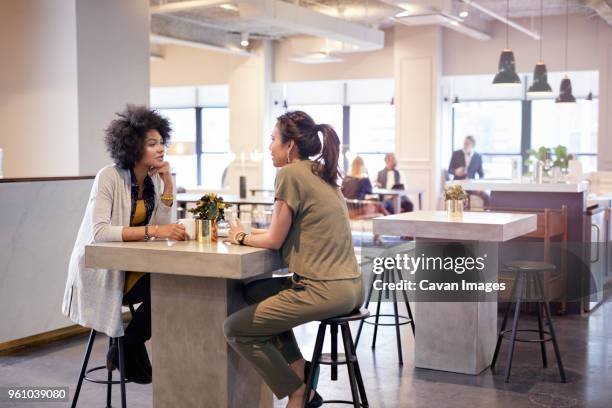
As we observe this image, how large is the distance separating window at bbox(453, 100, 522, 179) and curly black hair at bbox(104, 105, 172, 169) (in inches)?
428

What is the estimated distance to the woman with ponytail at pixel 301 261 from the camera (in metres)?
3.12

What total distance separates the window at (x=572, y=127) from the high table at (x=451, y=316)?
9567mm

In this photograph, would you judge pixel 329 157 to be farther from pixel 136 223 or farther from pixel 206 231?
Answer: pixel 136 223

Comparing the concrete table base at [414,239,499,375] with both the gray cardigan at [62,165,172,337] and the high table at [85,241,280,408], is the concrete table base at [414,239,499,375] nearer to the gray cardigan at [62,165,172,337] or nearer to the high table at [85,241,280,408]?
the high table at [85,241,280,408]

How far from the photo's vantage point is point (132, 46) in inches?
251

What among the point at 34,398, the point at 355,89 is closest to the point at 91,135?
the point at 34,398

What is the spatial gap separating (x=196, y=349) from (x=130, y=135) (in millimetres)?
1059

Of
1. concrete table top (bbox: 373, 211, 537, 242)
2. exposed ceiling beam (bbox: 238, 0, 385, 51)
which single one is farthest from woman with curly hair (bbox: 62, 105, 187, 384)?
exposed ceiling beam (bbox: 238, 0, 385, 51)

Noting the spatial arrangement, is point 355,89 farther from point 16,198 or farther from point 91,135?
point 16,198

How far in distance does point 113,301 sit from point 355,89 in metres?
11.9

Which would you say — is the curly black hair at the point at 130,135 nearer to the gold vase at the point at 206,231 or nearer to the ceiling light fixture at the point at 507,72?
the gold vase at the point at 206,231

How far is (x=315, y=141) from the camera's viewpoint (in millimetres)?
3328

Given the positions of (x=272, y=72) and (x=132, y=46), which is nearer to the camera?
(x=132, y=46)

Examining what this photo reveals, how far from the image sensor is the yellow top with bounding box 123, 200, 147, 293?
3631 millimetres
